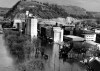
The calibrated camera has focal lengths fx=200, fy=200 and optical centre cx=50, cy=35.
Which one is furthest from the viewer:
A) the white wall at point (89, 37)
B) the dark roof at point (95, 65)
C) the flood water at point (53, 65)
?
the white wall at point (89, 37)

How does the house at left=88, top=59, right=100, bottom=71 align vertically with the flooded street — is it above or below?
above

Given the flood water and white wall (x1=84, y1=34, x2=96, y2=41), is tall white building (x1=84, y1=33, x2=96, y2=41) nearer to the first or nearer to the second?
white wall (x1=84, y1=34, x2=96, y2=41)

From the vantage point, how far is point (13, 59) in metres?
8.72

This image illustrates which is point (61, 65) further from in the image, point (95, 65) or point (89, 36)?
point (89, 36)

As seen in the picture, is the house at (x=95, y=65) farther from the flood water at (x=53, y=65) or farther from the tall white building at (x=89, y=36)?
the tall white building at (x=89, y=36)

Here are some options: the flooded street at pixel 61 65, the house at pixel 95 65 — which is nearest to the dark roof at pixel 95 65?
the house at pixel 95 65

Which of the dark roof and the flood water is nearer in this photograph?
the dark roof

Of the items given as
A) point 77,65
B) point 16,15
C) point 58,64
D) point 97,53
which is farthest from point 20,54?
point 16,15

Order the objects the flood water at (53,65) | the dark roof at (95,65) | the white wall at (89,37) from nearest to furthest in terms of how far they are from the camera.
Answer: the dark roof at (95,65), the flood water at (53,65), the white wall at (89,37)

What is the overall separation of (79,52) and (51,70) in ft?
9.17

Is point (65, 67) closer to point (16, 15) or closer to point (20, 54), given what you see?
point (20, 54)

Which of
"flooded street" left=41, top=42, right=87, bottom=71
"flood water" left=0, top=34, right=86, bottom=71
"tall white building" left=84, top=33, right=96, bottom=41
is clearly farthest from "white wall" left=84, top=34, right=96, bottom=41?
"flooded street" left=41, top=42, right=87, bottom=71

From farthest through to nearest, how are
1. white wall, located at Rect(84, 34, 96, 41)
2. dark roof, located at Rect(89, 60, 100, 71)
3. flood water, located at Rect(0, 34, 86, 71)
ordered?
1. white wall, located at Rect(84, 34, 96, 41)
2. flood water, located at Rect(0, 34, 86, 71)
3. dark roof, located at Rect(89, 60, 100, 71)

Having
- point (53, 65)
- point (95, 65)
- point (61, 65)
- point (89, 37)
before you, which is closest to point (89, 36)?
point (89, 37)
